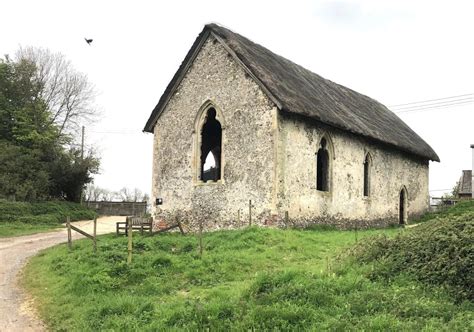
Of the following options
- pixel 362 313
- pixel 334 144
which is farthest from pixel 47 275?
pixel 334 144

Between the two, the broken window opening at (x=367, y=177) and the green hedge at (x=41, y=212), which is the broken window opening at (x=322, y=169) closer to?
the broken window opening at (x=367, y=177)

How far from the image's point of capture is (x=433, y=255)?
30.1 ft

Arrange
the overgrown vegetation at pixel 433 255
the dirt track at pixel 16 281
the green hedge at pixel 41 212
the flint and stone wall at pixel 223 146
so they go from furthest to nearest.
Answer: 1. the green hedge at pixel 41 212
2. the flint and stone wall at pixel 223 146
3. the dirt track at pixel 16 281
4. the overgrown vegetation at pixel 433 255

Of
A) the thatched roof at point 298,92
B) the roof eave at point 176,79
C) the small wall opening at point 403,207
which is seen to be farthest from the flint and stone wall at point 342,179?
the roof eave at point 176,79

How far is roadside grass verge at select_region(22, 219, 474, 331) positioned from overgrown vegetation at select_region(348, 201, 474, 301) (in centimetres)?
24

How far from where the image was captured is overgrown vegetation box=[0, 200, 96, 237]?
89.4 ft

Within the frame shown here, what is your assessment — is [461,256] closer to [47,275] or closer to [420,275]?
[420,275]

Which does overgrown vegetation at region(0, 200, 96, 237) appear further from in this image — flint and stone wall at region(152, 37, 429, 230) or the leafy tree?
flint and stone wall at region(152, 37, 429, 230)

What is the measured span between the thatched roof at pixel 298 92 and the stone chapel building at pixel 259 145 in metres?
0.06

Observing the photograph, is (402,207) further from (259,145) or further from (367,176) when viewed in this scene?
(259,145)

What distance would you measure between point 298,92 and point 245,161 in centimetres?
374

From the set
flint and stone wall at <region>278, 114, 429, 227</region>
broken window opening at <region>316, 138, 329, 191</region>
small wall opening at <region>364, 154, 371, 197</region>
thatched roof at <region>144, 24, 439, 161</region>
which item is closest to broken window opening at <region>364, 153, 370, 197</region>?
small wall opening at <region>364, 154, 371, 197</region>

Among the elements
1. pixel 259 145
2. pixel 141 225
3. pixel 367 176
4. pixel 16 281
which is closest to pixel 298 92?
pixel 259 145

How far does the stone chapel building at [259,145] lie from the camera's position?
59.4 ft
